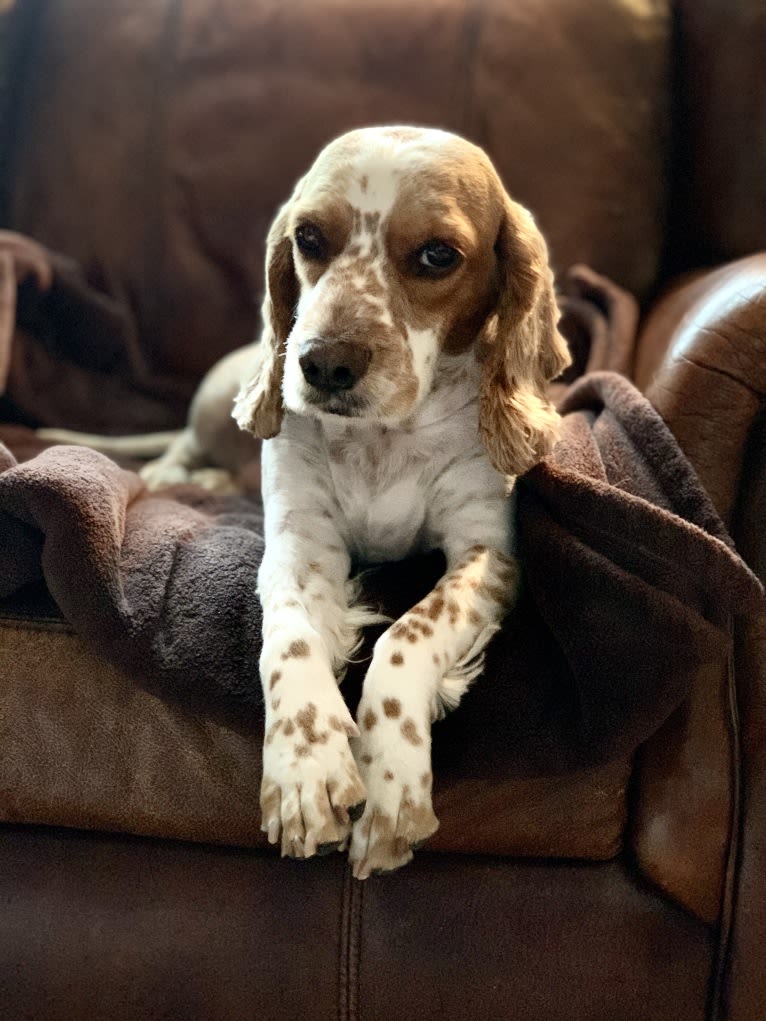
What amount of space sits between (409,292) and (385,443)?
25cm

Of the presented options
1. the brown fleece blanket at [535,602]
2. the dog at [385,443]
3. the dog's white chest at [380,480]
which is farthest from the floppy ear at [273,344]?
the brown fleece blanket at [535,602]

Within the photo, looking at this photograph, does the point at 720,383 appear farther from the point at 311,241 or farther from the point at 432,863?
the point at 432,863

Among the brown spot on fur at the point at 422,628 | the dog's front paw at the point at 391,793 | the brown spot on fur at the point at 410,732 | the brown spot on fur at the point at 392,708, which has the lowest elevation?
the dog's front paw at the point at 391,793

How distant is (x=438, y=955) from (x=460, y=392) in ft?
2.75

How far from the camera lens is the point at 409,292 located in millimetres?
1411

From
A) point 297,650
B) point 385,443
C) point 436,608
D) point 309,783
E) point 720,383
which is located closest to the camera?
point 309,783

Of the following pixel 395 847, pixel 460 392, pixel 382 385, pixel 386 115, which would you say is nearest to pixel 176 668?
pixel 395 847

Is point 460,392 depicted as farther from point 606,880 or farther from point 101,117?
point 101,117

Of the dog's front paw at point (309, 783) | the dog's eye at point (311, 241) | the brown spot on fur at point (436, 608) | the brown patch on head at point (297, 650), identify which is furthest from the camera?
the dog's eye at point (311, 241)

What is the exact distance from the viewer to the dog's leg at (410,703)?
1157mm

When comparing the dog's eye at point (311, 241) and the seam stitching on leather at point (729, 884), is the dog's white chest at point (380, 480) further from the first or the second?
the seam stitching on leather at point (729, 884)

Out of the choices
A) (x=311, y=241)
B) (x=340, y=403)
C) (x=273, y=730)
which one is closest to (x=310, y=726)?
(x=273, y=730)

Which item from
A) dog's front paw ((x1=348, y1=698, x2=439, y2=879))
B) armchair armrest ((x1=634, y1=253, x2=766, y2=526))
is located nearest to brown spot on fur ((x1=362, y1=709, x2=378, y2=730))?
dog's front paw ((x1=348, y1=698, x2=439, y2=879))

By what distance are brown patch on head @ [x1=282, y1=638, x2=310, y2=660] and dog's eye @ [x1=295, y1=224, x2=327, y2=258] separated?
602mm
